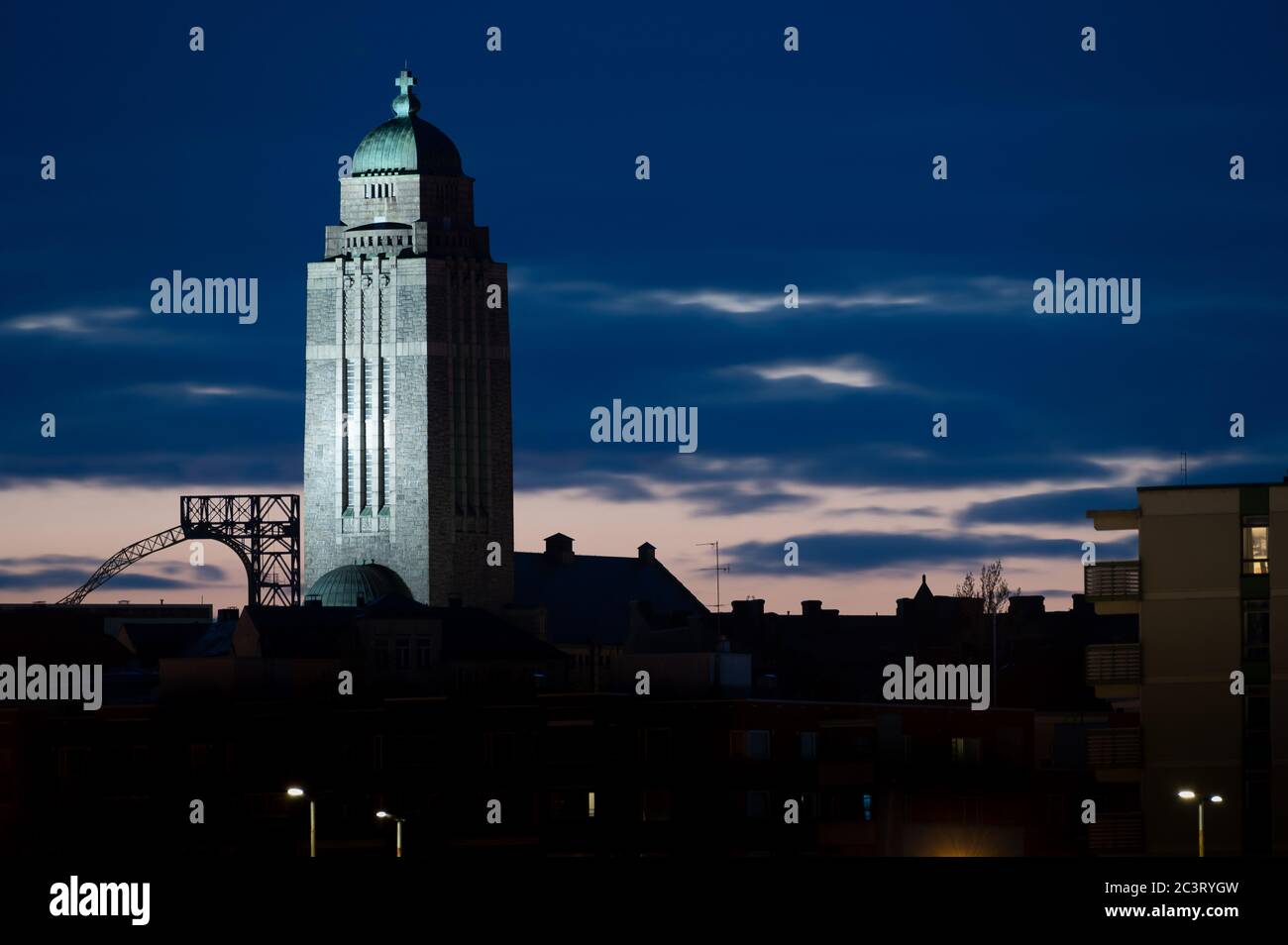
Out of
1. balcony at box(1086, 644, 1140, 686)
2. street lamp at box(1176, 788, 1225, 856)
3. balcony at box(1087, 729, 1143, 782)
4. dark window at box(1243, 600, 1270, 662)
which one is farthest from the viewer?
balcony at box(1086, 644, 1140, 686)

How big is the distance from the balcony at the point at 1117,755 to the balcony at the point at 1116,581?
3.97 meters

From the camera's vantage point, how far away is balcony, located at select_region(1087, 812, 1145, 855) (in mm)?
104750

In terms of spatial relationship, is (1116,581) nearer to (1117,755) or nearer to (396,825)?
(1117,755)

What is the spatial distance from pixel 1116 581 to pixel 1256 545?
467 cm

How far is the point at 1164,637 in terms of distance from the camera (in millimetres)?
104750

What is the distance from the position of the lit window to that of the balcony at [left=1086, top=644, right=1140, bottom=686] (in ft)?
13.9

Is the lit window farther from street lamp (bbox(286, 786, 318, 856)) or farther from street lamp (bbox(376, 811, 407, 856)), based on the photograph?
street lamp (bbox(286, 786, 318, 856))

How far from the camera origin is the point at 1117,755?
106 meters

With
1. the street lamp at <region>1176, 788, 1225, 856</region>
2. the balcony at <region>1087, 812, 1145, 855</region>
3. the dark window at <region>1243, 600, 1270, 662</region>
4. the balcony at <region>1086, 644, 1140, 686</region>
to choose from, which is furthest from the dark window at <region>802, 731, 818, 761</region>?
the dark window at <region>1243, 600, 1270, 662</region>

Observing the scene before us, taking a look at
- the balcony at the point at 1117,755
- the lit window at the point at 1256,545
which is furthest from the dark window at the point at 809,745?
the lit window at the point at 1256,545

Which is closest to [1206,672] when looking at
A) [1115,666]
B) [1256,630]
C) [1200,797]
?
[1256,630]

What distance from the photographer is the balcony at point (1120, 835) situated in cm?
10475

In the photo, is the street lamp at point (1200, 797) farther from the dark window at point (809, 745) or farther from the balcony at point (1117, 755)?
the dark window at point (809, 745)
